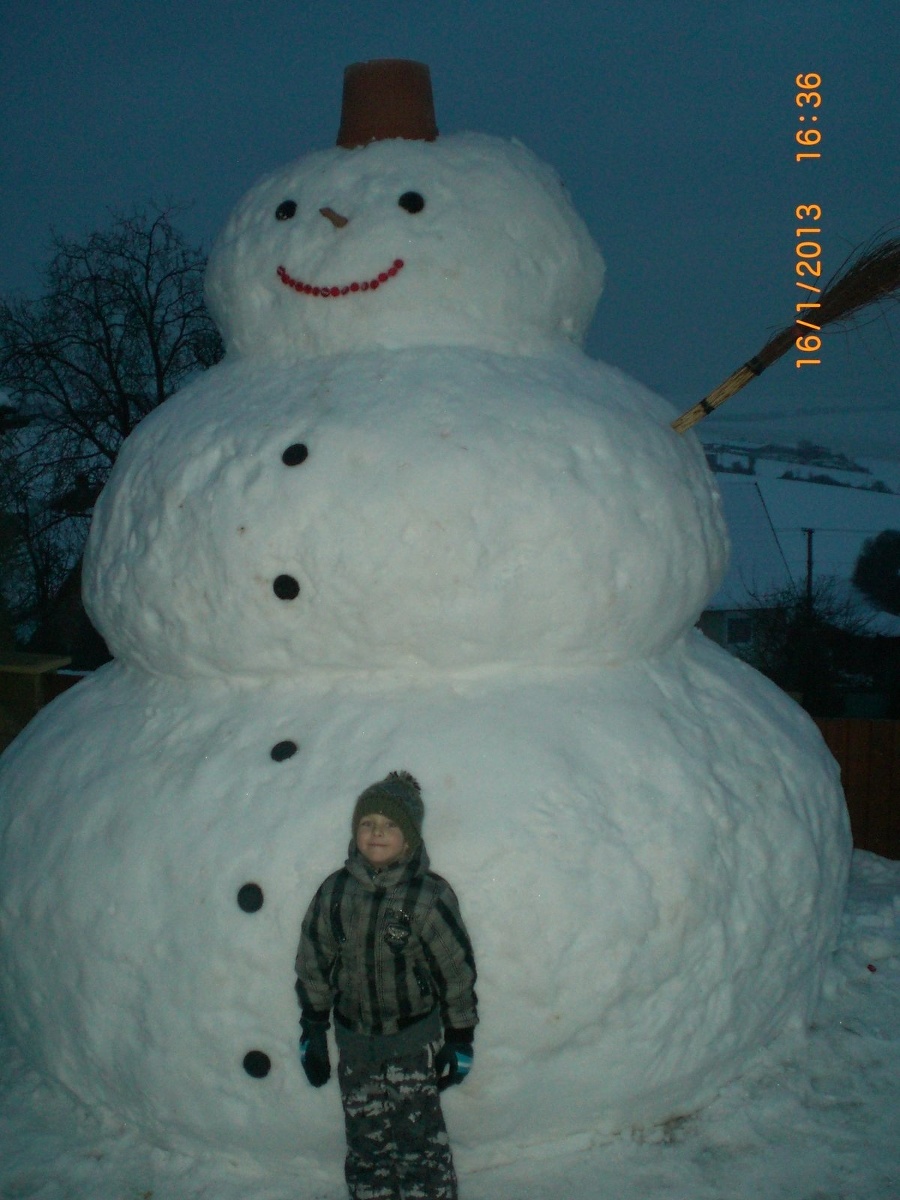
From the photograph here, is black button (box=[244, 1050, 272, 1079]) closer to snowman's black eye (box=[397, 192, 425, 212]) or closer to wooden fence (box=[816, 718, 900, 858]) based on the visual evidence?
snowman's black eye (box=[397, 192, 425, 212])

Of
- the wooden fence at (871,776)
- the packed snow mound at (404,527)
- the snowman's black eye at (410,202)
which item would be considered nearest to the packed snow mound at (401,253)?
the snowman's black eye at (410,202)

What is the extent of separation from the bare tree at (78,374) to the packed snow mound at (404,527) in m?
8.96

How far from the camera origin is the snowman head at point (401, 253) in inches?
131

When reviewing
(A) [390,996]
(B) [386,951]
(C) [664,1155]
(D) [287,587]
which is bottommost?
(C) [664,1155]

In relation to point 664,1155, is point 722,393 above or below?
above

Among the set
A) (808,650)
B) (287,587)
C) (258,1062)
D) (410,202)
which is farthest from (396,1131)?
(808,650)

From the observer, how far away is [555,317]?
3.61 m

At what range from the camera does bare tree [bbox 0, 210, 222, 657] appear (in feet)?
38.9

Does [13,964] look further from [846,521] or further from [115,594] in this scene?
[846,521]

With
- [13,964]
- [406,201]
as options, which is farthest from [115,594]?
[406,201]

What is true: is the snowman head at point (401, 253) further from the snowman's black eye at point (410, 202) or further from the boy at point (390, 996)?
the boy at point (390, 996)

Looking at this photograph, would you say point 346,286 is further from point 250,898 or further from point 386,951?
point 386,951

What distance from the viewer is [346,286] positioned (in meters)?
3.32

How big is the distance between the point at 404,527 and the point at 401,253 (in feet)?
3.13
